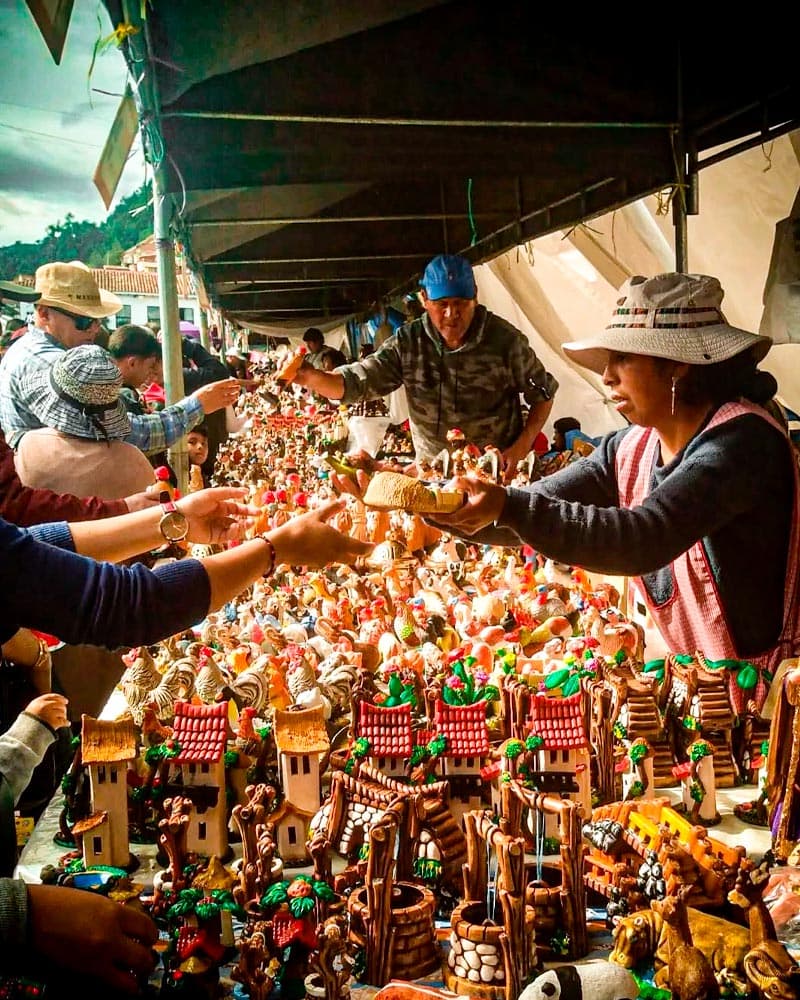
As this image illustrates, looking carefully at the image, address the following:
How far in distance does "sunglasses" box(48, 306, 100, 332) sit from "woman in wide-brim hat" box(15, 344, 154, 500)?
0.12 meters

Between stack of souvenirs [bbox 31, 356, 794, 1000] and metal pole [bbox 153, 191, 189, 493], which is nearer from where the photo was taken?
stack of souvenirs [bbox 31, 356, 794, 1000]

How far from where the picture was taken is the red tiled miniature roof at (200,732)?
1527mm

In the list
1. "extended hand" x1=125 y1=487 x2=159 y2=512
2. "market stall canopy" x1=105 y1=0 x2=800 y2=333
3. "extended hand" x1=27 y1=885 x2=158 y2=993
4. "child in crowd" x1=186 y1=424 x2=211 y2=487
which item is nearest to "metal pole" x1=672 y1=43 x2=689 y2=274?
"market stall canopy" x1=105 y1=0 x2=800 y2=333

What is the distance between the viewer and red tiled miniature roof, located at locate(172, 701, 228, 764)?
1527mm

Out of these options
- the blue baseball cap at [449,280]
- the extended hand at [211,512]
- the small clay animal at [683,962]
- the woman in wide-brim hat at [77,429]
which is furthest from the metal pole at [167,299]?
the small clay animal at [683,962]

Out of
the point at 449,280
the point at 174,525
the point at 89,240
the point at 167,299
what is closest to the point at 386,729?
the point at 174,525

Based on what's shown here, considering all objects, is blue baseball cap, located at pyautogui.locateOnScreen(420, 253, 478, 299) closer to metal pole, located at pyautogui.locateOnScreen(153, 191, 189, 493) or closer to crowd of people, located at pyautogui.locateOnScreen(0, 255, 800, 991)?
crowd of people, located at pyautogui.locateOnScreen(0, 255, 800, 991)

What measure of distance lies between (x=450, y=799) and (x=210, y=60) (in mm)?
1692

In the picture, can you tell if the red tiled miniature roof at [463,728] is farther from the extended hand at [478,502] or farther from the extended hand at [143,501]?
the extended hand at [143,501]

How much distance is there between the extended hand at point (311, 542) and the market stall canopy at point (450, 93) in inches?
46.9

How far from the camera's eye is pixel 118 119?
1.93m

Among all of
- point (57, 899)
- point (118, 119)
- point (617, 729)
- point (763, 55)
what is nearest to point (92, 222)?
point (118, 119)

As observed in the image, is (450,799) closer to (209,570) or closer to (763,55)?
(209,570)

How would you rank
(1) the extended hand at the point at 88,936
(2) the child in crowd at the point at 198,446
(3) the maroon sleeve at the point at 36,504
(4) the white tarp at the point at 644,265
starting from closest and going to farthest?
(1) the extended hand at the point at 88,936 → (3) the maroon sleeve at the point at 36,504 → (4) the white tarp at the point at 644,265 → (2) the child in crowd at the point at 198,446
